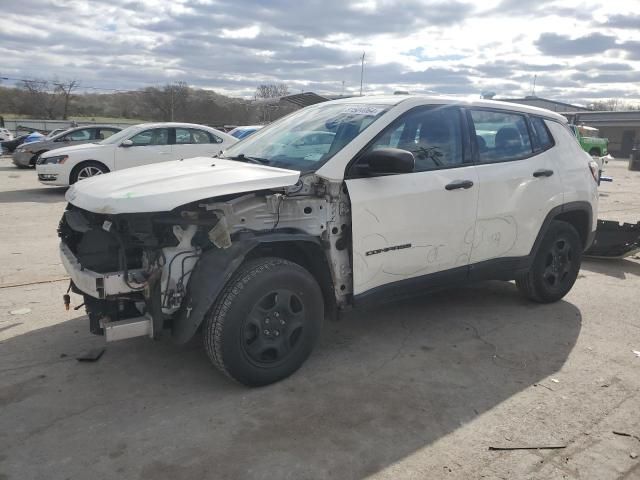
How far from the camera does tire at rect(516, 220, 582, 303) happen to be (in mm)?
5070

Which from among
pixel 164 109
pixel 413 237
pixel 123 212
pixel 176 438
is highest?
pixel 164 109

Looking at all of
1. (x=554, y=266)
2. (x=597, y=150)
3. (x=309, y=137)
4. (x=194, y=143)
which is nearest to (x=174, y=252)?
(x=309, y=137)

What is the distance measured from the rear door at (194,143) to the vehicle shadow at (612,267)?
27.6 feet

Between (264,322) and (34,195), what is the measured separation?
10708 mm

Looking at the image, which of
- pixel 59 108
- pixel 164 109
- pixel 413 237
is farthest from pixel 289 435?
pixel 59 108

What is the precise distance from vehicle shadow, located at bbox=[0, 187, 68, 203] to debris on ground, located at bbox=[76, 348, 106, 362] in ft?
A: 27.1

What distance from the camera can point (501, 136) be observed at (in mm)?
4656

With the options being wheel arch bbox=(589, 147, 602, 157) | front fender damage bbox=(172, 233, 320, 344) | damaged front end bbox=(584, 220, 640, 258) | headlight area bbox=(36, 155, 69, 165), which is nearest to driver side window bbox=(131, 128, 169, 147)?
headlight area bbox=(36, 155, 69, 165)

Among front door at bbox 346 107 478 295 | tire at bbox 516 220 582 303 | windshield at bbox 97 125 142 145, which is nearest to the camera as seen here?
front door at bbox 346 107 478 295

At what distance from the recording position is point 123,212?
3.01m

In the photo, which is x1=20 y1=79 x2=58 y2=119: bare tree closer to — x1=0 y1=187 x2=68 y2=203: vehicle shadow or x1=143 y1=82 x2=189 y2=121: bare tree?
x1=143 y1=82 x2=189 y2=121: bare tree

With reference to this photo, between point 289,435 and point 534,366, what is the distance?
1.97 m

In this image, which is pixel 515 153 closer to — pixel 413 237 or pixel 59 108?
pixel 413 237

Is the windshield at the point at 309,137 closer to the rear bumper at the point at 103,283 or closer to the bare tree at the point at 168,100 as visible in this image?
the rear bumper at the point at 103,283
